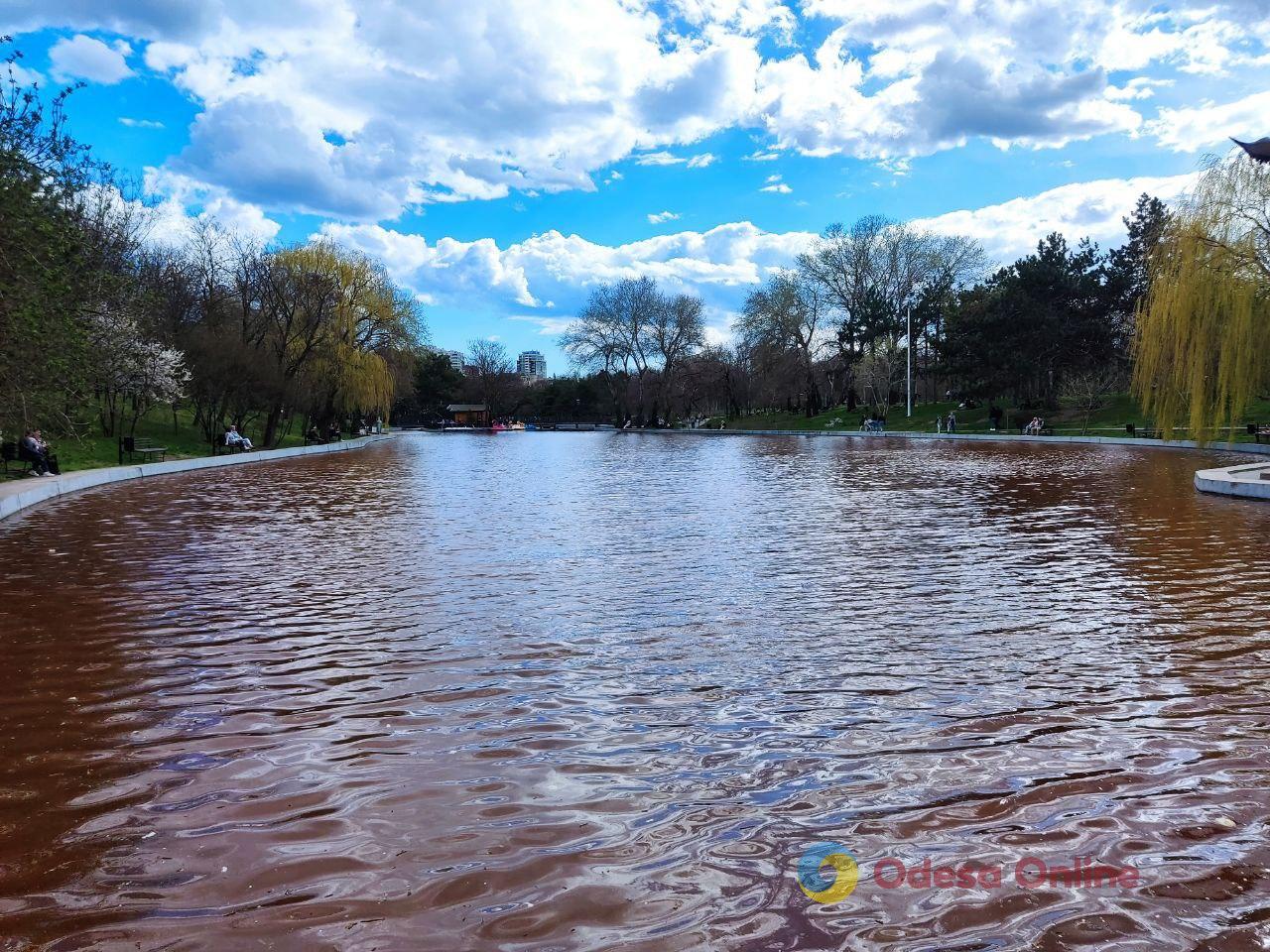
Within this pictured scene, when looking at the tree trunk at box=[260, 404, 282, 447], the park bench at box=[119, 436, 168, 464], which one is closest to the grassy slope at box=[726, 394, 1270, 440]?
the tree trunk at box=[260, 404, 282, 447]

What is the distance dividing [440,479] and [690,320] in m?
59.3

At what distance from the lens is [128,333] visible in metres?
29.6

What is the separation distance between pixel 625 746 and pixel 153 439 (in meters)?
41.2

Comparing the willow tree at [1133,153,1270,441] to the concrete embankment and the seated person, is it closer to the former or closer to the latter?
the concrete embankment

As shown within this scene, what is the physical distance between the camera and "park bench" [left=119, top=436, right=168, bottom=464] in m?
29.8

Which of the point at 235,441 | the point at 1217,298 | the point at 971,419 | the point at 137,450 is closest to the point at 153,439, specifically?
the point at 235,441

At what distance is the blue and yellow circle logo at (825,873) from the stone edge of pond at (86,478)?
52.3 feet

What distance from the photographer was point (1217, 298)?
2323 cm

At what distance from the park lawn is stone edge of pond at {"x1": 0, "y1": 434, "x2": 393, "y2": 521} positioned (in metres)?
1.03

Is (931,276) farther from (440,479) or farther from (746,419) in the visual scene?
(440,479)

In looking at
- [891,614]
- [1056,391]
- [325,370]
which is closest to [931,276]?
[1056,391]

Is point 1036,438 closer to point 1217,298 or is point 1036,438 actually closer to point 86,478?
point 1217,298

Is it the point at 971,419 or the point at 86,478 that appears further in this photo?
the point at 971,419

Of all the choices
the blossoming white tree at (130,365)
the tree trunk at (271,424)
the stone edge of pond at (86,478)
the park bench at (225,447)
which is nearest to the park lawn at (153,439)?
the park bench at (225,447)
